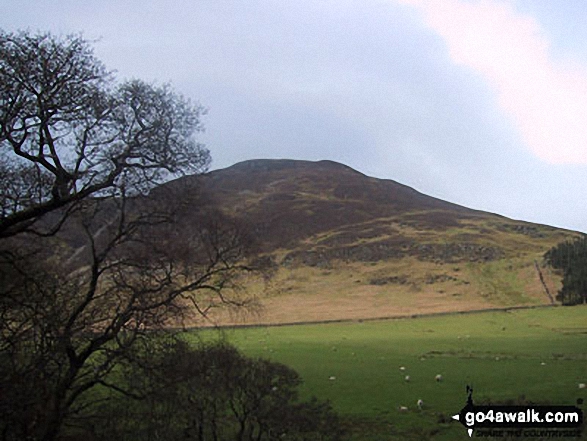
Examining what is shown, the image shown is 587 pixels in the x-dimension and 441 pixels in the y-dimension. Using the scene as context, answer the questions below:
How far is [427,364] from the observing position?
1235 inches

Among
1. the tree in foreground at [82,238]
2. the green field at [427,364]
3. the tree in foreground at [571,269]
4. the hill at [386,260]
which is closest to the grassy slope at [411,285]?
the hill at [386,260]

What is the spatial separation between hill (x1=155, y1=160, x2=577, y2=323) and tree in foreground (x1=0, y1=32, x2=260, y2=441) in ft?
89.4

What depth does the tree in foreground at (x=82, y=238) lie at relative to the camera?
12828 mm

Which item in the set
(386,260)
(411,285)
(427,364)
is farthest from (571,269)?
(427,364)

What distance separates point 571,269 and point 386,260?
4359 centimetres

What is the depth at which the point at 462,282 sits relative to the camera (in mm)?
98875

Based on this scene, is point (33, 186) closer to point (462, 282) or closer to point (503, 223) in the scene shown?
point (462, 282)

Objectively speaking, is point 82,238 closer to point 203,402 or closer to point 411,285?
point 203,402

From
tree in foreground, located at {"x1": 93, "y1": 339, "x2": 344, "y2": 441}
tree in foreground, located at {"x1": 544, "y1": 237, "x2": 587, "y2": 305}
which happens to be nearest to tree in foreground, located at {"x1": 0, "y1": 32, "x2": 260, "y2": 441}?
tree in foreground, located at {"x1": 93, "y1": 339, "x2": 344, "y2": 441}

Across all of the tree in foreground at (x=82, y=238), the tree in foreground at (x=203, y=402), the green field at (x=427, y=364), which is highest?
the tree in foreground at (x=82, y=238)

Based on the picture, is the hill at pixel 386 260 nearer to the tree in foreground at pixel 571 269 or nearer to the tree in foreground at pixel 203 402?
the tree in foreground at pixel 571 269

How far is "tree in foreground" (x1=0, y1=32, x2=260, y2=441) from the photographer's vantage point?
12.8m

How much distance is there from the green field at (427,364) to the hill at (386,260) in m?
9.53

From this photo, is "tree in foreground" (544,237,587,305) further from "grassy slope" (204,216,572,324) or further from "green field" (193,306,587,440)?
"green field" (193,306,587,440)
